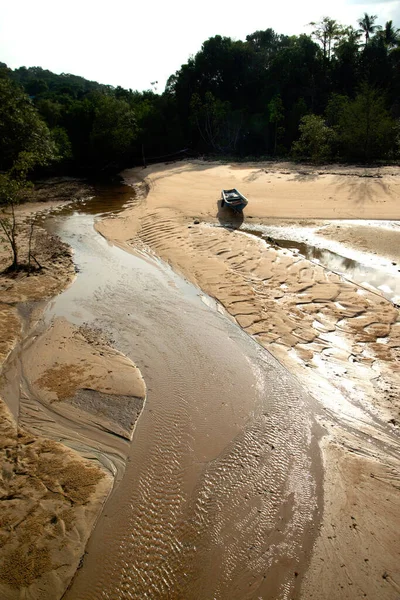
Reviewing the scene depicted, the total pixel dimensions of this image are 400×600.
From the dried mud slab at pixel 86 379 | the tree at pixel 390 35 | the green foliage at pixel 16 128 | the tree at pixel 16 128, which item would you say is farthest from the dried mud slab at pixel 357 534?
the tree at pixel 390 35

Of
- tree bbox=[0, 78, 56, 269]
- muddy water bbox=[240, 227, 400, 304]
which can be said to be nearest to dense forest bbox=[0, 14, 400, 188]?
tree bbox=[0, 78, 56, 269]

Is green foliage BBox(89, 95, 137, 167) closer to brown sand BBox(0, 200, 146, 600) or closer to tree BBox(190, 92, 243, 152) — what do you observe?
tree BBox(190, 92, 243, 152)

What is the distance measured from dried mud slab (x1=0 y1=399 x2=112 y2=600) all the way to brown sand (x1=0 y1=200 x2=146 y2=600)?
0.01m

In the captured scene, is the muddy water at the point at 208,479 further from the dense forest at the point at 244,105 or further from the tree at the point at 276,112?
the tree at the point at 276,112

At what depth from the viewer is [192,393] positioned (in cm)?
690

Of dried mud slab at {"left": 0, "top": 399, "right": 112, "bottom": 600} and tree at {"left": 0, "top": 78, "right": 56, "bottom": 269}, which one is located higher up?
tree at {"left": 0, "top": 78, "right": 56, "bottom": 269}

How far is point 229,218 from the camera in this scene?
1706cm

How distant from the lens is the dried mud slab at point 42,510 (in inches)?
162

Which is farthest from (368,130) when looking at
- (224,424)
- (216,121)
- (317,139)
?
(224,424)

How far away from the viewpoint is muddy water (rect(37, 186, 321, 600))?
4191mm

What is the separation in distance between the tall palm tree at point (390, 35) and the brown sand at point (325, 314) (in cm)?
2362

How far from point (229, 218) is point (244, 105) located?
24856mm

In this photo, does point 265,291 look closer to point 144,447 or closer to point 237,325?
point 237,325

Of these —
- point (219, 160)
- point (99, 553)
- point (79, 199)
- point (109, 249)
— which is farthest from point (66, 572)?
point (219, 160)
